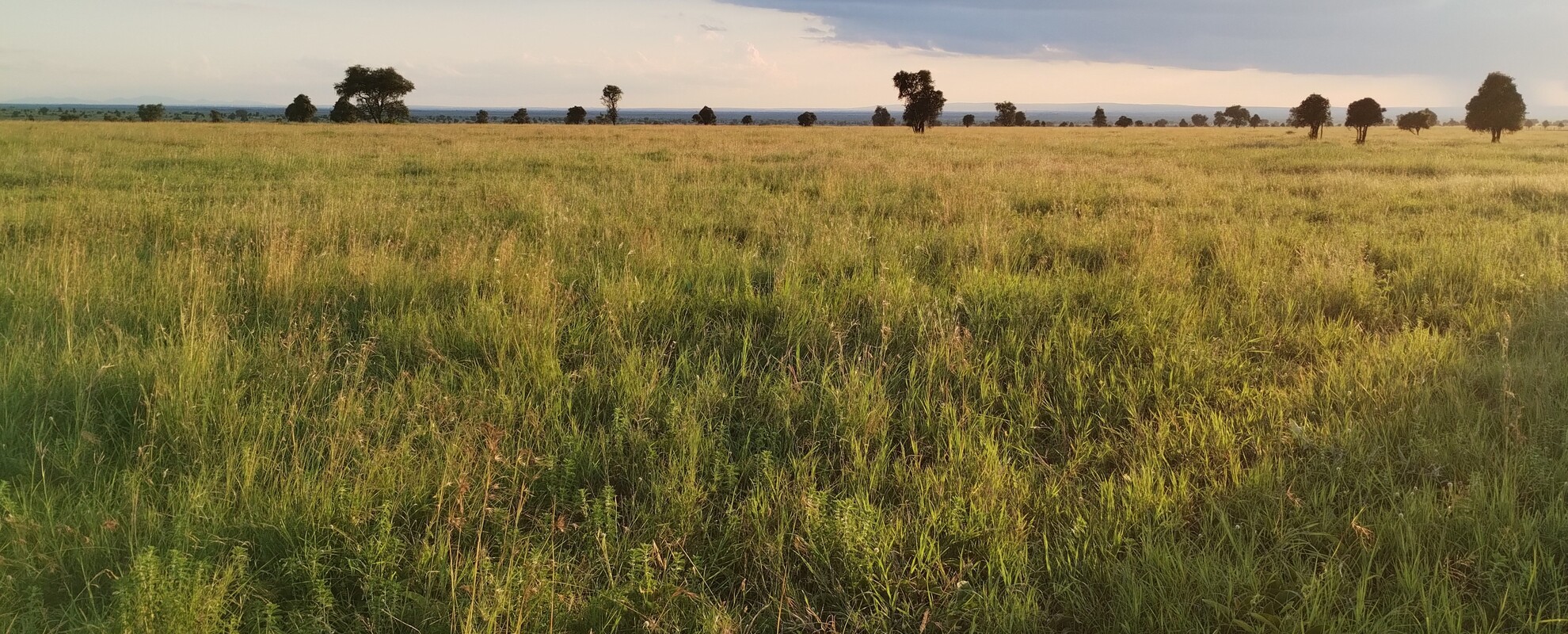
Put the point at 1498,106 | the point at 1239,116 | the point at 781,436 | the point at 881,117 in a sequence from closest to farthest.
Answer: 1. the point at 781,436
2. the point at 1498,106
3. the point at 881,117
4. the point at 1239,116

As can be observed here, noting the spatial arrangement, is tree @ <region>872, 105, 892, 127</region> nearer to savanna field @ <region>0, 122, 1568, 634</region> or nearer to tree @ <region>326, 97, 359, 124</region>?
tree @ <region>326, 97, 359, 124</region>

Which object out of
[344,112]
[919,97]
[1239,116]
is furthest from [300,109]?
[1239,116]

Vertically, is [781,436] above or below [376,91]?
below

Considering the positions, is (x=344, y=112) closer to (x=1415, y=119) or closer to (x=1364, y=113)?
(x=1364, y=113)

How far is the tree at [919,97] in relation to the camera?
181 ft

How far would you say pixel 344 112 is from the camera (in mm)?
72000

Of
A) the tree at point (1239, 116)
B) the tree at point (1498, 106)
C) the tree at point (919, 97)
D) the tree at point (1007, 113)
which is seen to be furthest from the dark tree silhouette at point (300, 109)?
the tree at point (1239, 116)

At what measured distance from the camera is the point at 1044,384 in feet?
12.5

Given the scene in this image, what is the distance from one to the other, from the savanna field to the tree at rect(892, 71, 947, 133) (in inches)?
2007

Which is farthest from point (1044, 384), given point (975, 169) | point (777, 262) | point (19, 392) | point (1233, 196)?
point (975, 169)

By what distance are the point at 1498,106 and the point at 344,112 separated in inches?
3583

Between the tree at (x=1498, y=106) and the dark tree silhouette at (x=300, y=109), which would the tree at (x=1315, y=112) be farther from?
the dark tree silhouette at (x=300, y=109)

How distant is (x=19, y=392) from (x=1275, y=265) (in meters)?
8.19

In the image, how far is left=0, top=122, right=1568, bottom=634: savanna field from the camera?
217 cm
